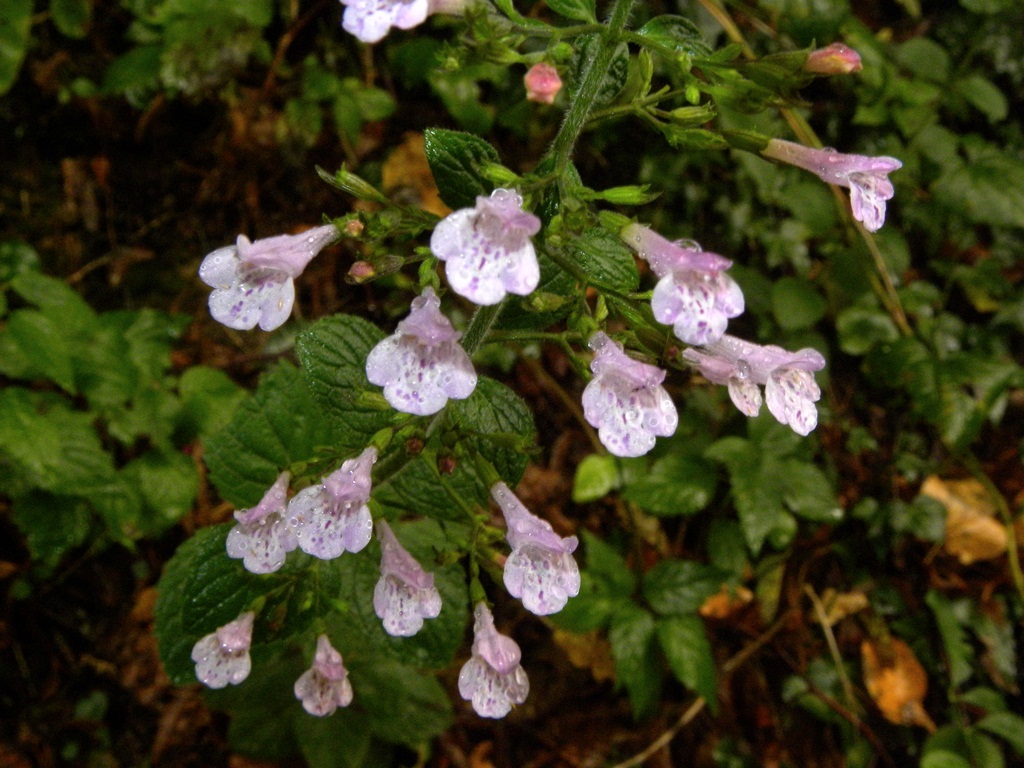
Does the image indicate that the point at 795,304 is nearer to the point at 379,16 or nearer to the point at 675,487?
the point at 675,487

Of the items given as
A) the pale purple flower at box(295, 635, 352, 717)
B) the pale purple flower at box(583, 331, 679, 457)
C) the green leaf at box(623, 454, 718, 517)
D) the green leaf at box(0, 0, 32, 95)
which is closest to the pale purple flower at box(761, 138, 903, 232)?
the pale purple flower at box(583, 331, 679, 457)

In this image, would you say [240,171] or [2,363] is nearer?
[2,363]

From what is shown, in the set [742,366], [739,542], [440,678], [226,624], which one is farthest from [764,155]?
[440,678]

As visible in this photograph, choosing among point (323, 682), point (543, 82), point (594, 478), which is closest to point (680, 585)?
point (594, 478)

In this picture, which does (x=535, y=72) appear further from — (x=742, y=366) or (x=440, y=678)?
(x=440, y=678)

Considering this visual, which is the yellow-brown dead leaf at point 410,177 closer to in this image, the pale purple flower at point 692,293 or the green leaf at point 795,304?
the green leaf at point 795,304

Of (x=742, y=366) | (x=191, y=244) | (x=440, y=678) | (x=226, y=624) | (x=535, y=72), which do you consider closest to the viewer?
(x=535, y=72)

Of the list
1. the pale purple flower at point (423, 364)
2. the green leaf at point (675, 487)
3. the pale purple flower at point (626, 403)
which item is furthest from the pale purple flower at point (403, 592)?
the green leaf at point (675, 487)

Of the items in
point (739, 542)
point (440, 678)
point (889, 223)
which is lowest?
point (440, 678)
